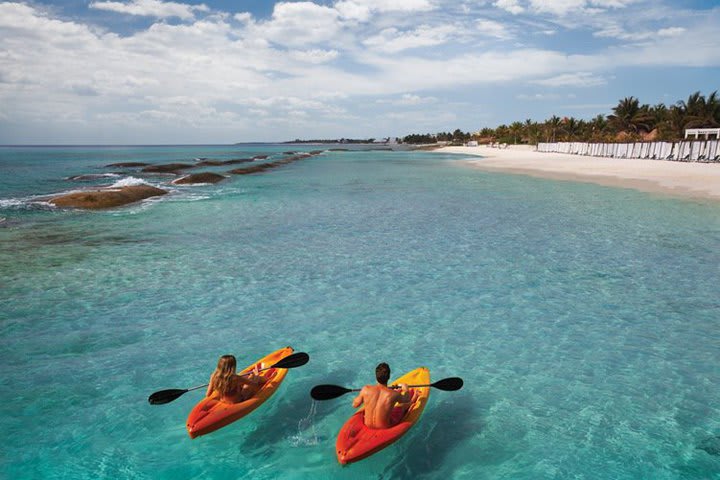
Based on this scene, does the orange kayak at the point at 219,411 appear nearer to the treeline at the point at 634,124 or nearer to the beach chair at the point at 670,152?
the beach chair at the point at 670,152

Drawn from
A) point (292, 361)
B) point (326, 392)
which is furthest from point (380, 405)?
point (292, 361)

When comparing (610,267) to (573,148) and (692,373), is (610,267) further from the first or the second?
(573,148)

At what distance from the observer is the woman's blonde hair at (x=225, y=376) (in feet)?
22.8

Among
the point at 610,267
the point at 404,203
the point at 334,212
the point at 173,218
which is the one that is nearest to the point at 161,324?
the point at 610,267

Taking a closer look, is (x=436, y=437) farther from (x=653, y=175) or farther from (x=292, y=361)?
(x=653, y=175)

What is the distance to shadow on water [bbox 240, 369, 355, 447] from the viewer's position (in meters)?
7.01

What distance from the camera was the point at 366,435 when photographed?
616cm

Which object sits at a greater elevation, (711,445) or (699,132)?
(699,132)

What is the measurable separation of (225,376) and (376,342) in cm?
392

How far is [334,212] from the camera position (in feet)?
90.5

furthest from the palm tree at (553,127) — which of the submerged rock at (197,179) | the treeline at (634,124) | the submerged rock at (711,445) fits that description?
the submerged rock at (711,445)

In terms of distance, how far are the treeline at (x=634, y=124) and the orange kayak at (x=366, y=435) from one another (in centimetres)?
8100

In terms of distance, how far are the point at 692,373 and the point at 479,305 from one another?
4.73 meters

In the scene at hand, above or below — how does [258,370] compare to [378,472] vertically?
above
